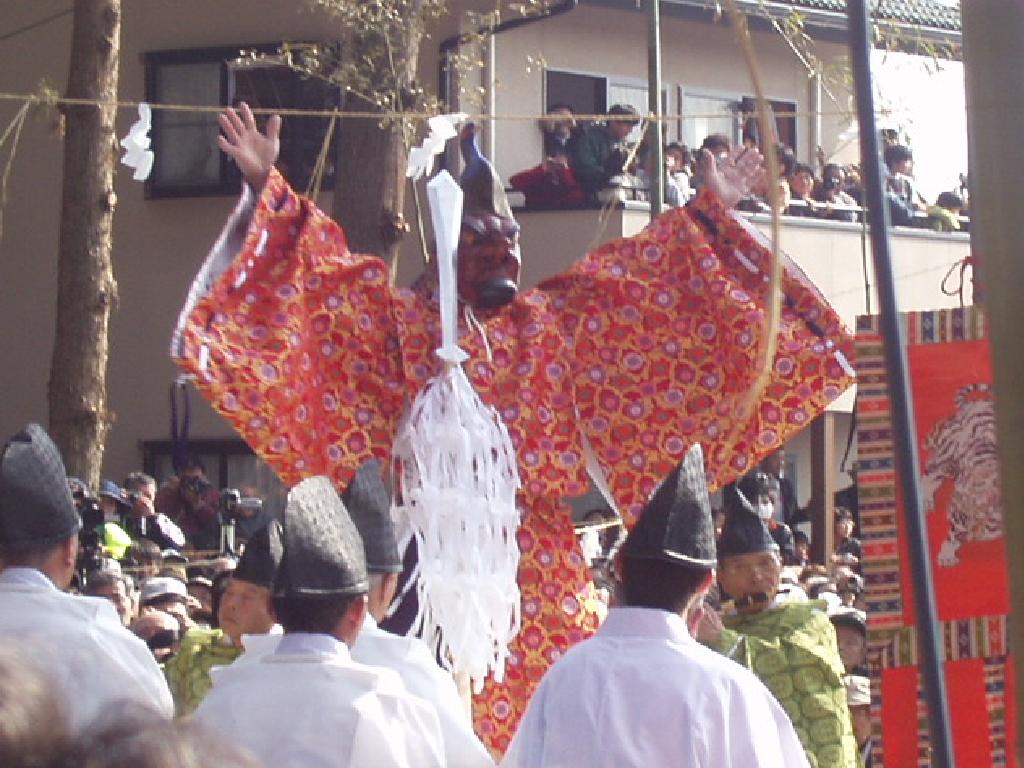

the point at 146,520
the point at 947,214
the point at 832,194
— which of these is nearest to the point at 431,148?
the point at 146,520

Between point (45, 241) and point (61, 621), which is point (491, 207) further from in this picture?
point (45, 241)

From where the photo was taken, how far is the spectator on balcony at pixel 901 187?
1530 centimetres

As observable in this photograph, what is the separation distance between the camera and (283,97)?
54.4 feet

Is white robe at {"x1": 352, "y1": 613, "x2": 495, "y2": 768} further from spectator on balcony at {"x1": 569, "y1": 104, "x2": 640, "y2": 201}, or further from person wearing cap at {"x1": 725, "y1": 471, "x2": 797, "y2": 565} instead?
spectator on balcony at {"x1": 569, "y1": 104, "x2": 640, "y2": 201}

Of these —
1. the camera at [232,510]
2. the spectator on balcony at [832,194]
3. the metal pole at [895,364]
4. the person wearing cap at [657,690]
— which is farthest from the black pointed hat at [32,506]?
the spectator on balcony at [832,194]

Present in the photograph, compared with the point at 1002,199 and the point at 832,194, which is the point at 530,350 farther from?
the point at 832,194

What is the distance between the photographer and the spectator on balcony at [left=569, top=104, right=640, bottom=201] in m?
14.7

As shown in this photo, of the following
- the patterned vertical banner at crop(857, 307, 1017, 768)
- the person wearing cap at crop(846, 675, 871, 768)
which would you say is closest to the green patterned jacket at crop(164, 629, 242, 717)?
→ the patterned vertical banner at crop(857, 307, 1017, 768)

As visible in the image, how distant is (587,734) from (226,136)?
8.01 ft

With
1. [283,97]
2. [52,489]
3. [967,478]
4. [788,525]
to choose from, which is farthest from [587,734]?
[283,97]

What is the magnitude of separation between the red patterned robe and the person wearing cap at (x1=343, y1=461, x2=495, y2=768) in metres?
0.98

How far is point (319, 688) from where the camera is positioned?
368 centimetres

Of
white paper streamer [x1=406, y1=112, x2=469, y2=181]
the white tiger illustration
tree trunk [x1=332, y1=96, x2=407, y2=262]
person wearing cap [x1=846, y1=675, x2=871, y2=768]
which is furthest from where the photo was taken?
tree trunk [x1=332, y1=96, x2=407, y2=262]

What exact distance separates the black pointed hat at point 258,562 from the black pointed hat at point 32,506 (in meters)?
0.62
